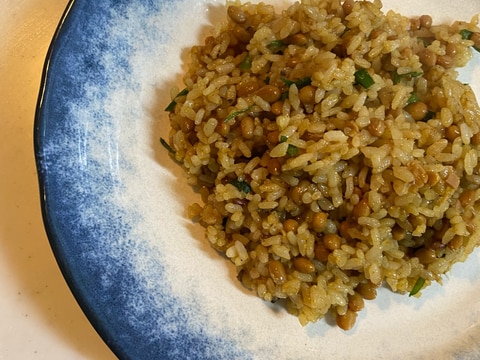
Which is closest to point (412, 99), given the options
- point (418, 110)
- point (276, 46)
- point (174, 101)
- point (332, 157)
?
point (418, 110)

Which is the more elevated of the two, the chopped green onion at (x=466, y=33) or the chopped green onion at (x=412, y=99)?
the chopped green onion at (x=466, y=33)

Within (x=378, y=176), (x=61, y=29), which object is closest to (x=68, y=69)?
(x=61, y=29)

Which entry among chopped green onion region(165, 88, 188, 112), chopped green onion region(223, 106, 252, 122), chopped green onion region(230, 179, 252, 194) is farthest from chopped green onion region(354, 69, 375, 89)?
chopped green onion region(165, 88, 188, 112)

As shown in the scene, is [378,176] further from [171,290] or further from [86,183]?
[86,183]

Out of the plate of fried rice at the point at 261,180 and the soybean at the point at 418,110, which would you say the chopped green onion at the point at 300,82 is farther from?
the soybean at the point at 418,110

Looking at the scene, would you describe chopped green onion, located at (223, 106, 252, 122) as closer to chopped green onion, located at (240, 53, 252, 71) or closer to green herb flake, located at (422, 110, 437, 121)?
chopped green onion, located at (240, 53, 252, 71)

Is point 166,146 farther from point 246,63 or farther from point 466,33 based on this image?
point 466,33

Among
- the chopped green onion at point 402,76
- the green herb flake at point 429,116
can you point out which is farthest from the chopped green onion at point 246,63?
the green herb flake at point 429,116
